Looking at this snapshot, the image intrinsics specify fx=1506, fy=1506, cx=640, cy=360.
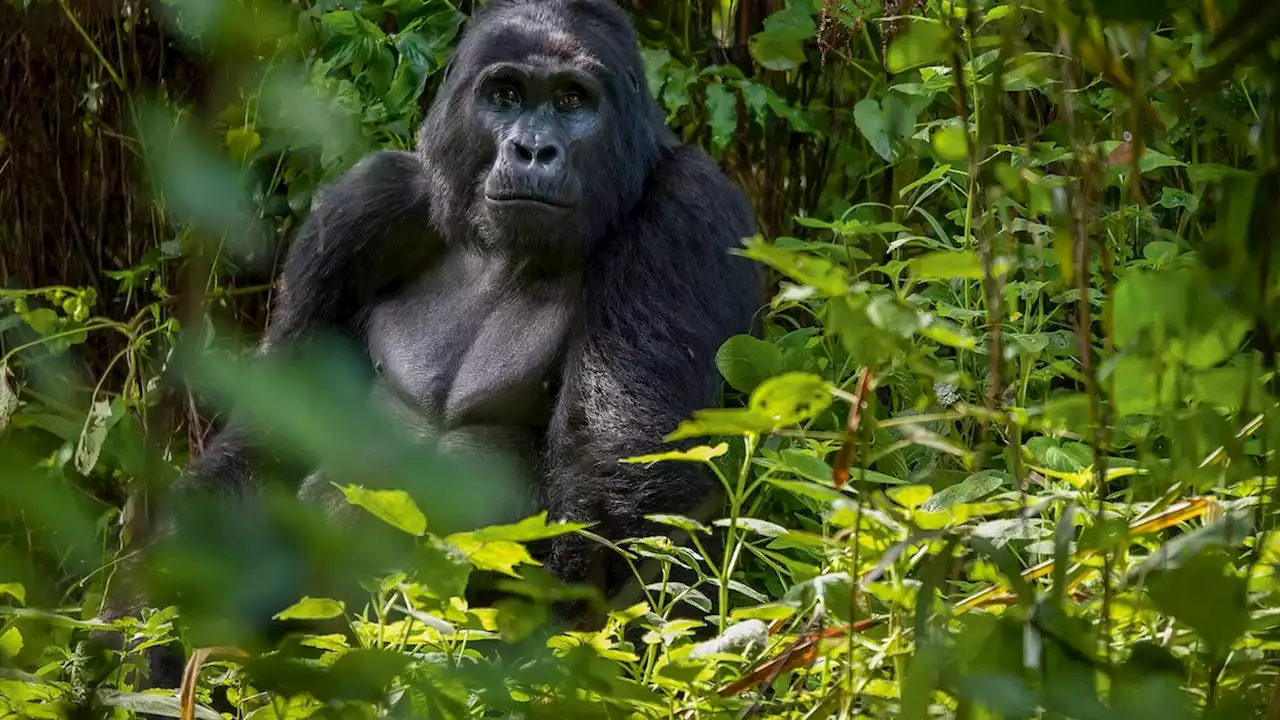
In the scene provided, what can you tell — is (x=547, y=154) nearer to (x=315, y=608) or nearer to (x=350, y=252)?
(x=350, y=252)

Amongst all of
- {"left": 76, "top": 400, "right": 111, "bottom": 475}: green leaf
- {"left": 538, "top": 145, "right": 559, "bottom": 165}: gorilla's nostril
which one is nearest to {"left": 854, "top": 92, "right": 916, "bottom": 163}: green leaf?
{"left": 538, "top": 145, "right": 559, "bottom": 165}: gorilla's nostril

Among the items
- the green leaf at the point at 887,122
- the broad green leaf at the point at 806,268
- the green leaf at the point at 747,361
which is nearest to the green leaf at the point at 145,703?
the broad green leaf at the point at 806,268

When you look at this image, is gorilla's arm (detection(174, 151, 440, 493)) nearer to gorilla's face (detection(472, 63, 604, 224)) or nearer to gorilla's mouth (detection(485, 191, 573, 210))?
gorilla's face (detection(472, 63, 604, 224))

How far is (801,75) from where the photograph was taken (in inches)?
183

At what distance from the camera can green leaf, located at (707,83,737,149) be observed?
405cm

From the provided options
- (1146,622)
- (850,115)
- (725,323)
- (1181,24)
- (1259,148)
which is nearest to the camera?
(1259,148)

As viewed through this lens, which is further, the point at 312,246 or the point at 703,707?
the point at 312,246

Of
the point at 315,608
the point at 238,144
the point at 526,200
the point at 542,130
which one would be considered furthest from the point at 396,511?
the point at 238,144

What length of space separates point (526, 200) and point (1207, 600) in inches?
98.6

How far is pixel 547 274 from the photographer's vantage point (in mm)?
3547

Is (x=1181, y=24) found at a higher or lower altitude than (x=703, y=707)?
higher

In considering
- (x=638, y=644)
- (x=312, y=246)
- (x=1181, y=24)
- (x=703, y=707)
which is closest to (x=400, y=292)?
(x=312, y=246)

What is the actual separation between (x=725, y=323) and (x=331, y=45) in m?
1.28

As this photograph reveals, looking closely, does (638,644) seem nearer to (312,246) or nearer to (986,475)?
(986,475)
